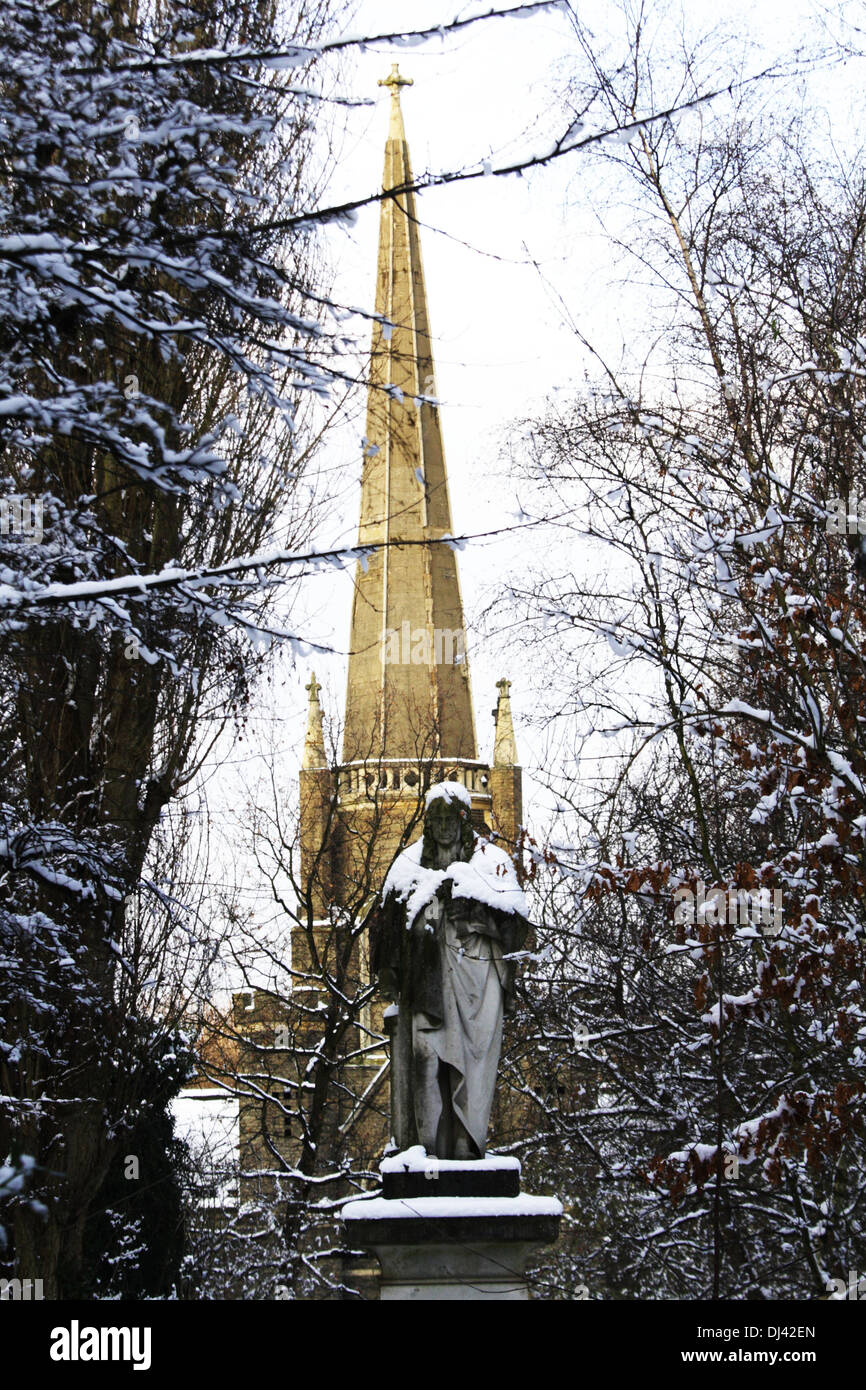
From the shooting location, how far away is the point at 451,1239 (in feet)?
24.8

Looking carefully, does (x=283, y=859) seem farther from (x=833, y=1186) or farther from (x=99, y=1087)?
(x=833, y=1186)

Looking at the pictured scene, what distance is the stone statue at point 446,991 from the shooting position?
8234 millimetres

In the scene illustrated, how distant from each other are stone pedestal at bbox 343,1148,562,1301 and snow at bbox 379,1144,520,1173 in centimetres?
6

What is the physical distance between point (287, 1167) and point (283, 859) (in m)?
5.88

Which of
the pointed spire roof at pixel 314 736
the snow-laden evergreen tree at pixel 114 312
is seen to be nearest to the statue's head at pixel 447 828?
the snow-laden evergreen tree at pixel 114 312

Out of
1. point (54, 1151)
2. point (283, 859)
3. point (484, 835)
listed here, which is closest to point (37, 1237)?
point (54, 1151)

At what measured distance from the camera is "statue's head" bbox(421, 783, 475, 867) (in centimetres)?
862

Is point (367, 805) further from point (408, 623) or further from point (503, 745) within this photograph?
point (503, 745)

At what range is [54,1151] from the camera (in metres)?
11.5

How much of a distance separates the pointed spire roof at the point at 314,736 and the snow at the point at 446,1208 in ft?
108

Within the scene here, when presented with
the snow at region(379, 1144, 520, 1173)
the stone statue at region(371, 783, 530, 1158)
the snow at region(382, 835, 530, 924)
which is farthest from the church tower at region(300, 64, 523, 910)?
the snow at region(379, 1144, 520, 1173)

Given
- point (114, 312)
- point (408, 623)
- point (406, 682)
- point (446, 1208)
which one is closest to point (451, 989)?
point (446, 1208)

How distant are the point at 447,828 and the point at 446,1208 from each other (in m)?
1.94

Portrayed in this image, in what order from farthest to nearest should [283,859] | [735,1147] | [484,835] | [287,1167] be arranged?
[283,859] → [287,1167] → [484,835] → [735,1147]
